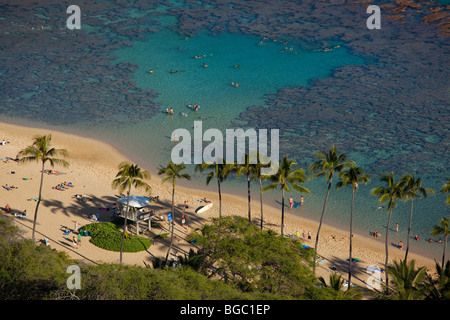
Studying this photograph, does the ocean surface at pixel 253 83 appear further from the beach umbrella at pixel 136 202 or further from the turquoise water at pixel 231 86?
the beach umbrella at pixel 136 202

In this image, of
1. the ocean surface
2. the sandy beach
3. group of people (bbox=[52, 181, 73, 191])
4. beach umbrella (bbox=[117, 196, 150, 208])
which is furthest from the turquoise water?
beach umbrella (bbox=[117, 196, 150, 208])

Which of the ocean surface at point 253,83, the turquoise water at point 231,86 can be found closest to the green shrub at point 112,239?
the turquoise water at point 231,86

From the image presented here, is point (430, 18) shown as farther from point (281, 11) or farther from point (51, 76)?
point (51, 76)

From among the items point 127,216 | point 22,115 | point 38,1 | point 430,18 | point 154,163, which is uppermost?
point 38,1

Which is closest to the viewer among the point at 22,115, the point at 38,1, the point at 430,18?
the point at 22,115

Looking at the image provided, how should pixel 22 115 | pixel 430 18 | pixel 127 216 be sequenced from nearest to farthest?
pixel 127 216
pixel 22 115
pixel 430 18

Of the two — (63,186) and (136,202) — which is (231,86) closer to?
(63,186)
